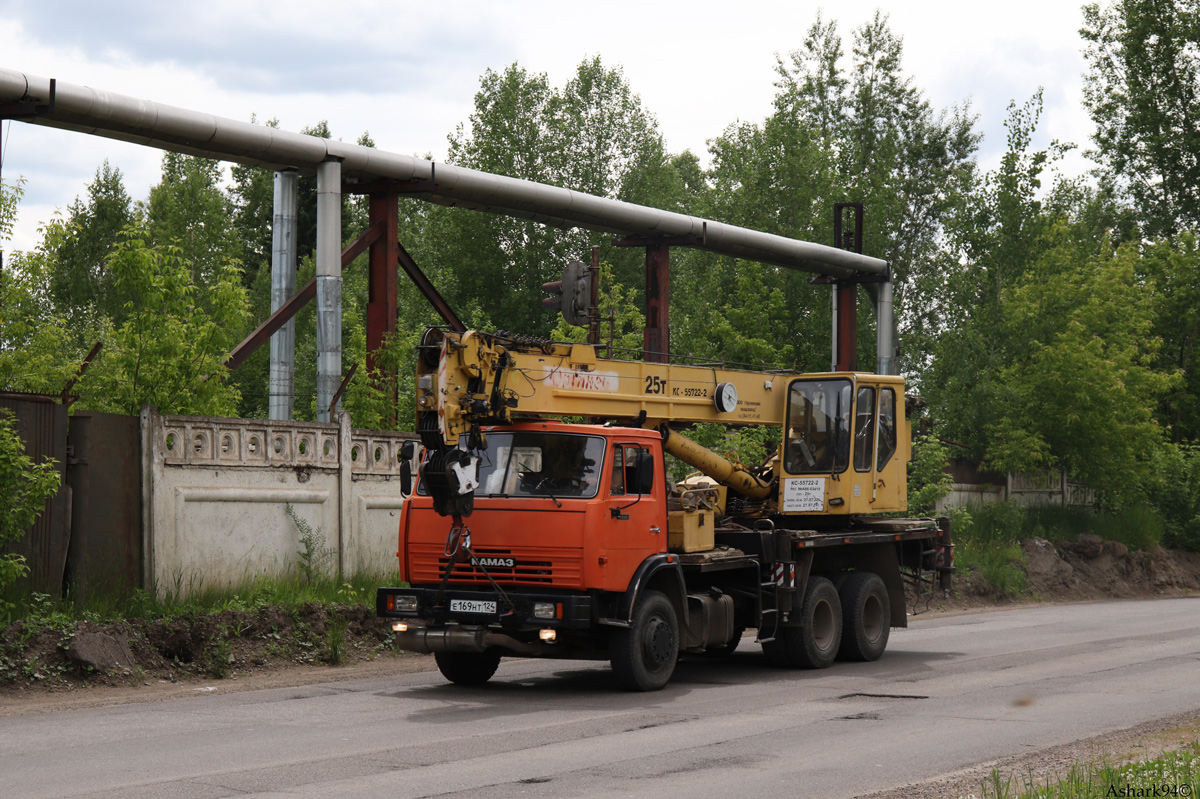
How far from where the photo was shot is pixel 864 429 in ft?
55.0

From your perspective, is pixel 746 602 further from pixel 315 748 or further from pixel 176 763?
pixel 176 763

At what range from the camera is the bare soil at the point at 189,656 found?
42.5 feet

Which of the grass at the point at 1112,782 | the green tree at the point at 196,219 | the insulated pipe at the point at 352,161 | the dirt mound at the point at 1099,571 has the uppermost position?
the green tree at the point at 196,219

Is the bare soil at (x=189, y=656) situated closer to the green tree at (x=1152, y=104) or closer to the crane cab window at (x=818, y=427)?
the crane cab window at (x=818, y=427)

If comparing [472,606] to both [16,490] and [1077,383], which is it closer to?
[16,490]

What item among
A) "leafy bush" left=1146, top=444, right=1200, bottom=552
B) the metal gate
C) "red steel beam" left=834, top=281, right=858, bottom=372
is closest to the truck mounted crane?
the metal gate

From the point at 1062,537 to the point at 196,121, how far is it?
24.6 meters

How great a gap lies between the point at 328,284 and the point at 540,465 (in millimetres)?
8481

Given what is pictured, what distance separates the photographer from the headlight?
13016mm

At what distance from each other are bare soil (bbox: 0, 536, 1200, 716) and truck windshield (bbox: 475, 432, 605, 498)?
3.22 m

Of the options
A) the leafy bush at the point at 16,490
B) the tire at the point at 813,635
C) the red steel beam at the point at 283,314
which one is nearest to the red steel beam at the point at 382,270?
the red steel beam at the point at 283,314

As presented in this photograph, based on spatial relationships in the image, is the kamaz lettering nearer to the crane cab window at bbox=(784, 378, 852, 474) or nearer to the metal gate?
the metal gate

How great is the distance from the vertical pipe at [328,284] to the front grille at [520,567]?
24.7 feet

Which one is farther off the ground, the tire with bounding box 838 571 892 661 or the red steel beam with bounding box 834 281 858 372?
the red steel beam with bounding box 834 281 858 372
